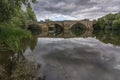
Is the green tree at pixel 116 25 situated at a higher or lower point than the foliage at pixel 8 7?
lower

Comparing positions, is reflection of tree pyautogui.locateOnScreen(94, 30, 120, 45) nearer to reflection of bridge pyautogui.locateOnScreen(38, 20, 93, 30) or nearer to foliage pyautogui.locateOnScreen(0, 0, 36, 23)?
foliage pyautogui.locateOnScreen(0, 0, 36, 23)

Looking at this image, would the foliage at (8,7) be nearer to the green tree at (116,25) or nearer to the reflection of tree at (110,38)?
the reflection of tree at (110,38)

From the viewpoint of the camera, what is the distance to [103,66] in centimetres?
1695

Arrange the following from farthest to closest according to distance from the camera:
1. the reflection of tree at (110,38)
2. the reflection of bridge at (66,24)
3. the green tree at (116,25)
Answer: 1. the reflection of bridge at (66,24)
2. the green tree at (116,25)
3. the reflection of tree at (110,38)

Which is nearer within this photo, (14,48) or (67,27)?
(14,48)

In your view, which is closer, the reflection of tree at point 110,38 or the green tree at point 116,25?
the reflection of tree at point 110,38

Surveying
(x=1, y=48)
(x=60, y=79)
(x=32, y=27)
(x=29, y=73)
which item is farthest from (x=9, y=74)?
(x=32, y=27)

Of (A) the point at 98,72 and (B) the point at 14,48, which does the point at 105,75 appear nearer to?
(A) the point at 98,72

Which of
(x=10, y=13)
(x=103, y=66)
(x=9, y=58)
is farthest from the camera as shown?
(x=10, y=13)

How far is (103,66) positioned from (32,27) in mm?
108707

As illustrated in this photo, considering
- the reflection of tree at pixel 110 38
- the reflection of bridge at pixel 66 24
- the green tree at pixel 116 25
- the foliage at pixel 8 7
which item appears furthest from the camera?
the reflection of bridge at pixel 66 24

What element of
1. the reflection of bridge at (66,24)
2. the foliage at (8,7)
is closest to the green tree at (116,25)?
the reflection of bridge at (66,24)

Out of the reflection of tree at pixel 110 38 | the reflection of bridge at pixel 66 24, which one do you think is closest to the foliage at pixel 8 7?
the reflection of tree at pixel 110 38

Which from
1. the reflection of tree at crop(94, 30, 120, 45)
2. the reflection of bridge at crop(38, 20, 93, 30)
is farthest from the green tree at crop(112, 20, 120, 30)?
the reflection of tree at crop(94, 30, 120, 45)
